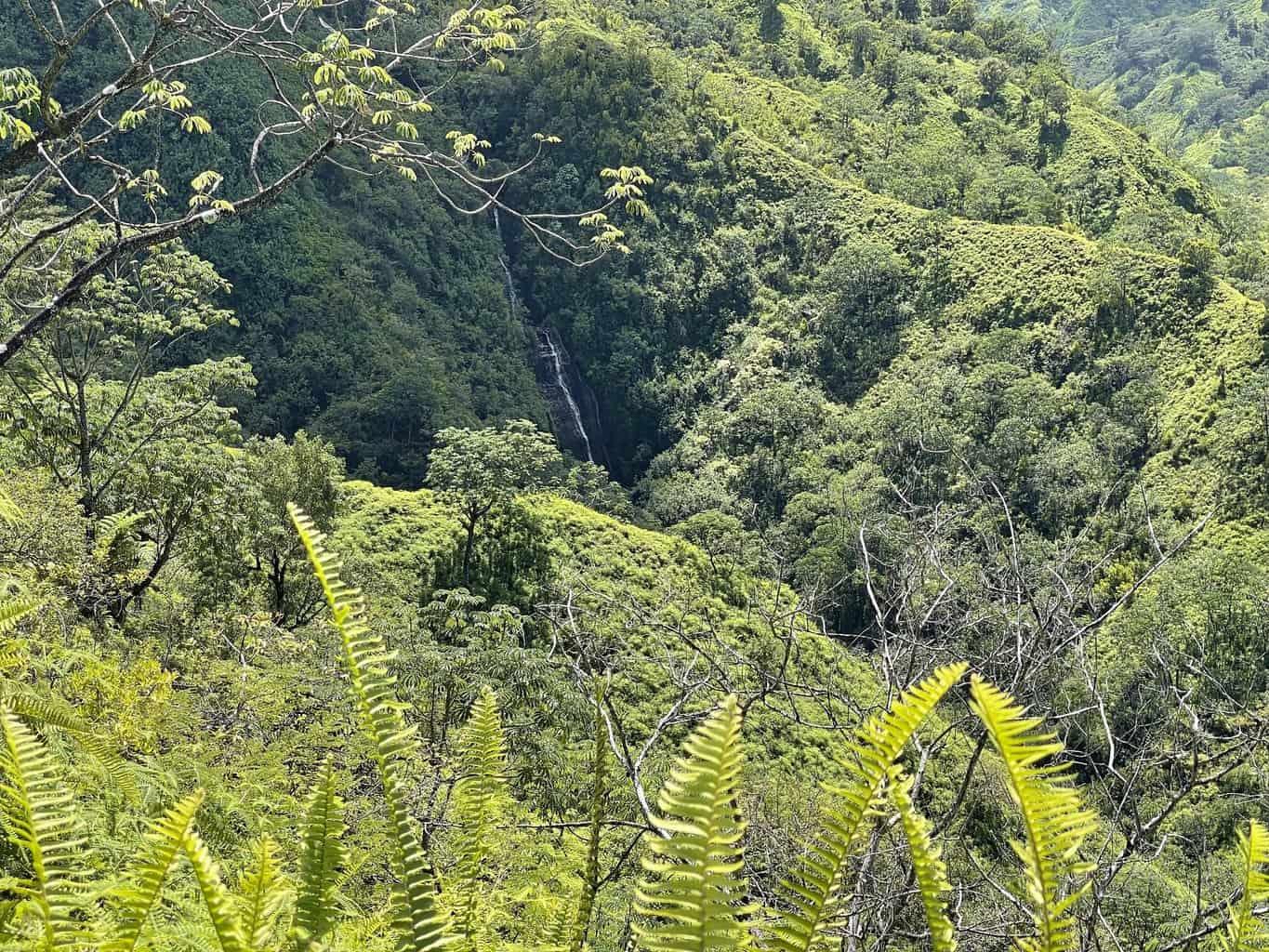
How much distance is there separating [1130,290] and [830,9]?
114ft

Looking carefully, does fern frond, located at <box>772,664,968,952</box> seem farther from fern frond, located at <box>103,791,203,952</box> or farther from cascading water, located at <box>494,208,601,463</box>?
cascading water, located at <box>494,208,601,463</box>

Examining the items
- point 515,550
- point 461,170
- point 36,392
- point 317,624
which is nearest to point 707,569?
point 515,550

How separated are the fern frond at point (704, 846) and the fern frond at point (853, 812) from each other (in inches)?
3.4

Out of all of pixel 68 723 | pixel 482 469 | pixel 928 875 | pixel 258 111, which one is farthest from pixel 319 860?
pixel 482 469

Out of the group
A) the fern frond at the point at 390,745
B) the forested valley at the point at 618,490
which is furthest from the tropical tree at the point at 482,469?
the fern frond at the point at 390,745

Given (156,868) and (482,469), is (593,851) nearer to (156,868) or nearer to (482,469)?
(156,868)

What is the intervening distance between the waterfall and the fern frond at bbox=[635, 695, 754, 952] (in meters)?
39.9

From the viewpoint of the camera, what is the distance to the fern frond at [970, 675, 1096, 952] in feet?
2.06

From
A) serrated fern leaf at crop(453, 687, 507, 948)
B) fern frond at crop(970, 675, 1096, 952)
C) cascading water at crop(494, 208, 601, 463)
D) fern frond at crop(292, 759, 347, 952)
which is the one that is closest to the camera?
fern frond at crop(970, 675, 1096, 952)

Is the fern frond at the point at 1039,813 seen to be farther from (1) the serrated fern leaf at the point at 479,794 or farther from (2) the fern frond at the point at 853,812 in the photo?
(1) the serrated fern leaf at the point at 479,794

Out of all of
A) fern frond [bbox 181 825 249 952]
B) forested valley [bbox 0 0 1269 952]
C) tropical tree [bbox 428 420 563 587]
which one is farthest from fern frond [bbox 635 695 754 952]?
tropical tree [bbox 428 420 563 587]

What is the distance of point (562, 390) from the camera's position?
42688 mm

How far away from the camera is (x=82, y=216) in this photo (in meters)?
3.83

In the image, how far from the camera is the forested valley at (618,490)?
1.13m
